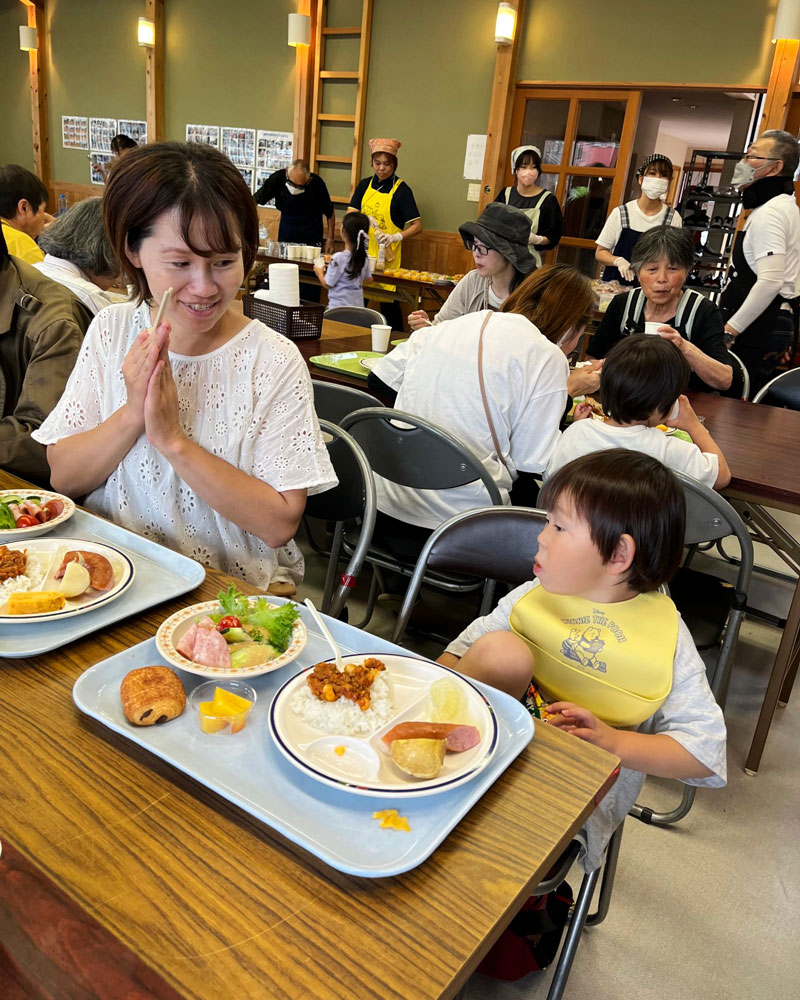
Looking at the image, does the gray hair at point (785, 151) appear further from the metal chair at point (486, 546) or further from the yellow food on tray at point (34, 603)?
the yellow food on tray at point (34, 603)

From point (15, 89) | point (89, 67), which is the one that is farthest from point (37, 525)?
point (15, 89)

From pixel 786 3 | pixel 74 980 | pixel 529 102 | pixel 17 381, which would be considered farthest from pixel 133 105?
pixel 74 980

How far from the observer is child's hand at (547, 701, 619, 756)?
1.00 meters

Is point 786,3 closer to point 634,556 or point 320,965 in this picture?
point 634,556

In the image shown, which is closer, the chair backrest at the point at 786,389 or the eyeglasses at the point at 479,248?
the eyeglasses at the point at 479,248

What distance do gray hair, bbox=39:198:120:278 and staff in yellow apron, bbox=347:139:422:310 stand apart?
416 centimetres

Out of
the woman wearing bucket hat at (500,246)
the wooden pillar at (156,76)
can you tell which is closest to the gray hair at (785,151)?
the woman wearing bucket hat at (500,246)

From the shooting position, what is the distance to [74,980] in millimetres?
488

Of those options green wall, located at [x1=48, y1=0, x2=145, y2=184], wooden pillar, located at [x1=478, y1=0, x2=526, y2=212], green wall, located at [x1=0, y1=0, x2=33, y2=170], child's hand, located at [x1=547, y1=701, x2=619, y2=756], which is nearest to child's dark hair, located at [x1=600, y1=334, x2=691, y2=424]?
child's hand, located at [x1=547, y1=701, x2=619, y2=756]

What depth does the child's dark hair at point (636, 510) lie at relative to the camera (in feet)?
3.53

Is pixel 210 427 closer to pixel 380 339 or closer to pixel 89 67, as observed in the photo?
pixel 380 339

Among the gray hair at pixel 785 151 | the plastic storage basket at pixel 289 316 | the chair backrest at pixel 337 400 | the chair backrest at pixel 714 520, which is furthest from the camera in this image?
the gray hair at pixel 785 151

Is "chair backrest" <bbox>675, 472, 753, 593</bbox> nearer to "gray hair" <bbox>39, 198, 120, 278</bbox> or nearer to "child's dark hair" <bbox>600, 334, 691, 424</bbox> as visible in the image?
"child's dark hair" <bbox>600, 334, 691, 424</bbox>

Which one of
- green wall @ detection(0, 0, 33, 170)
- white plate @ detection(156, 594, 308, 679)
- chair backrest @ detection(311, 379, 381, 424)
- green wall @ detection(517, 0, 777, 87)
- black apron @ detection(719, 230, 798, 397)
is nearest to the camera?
white plate @ detection(156, 594, 308, 679)
